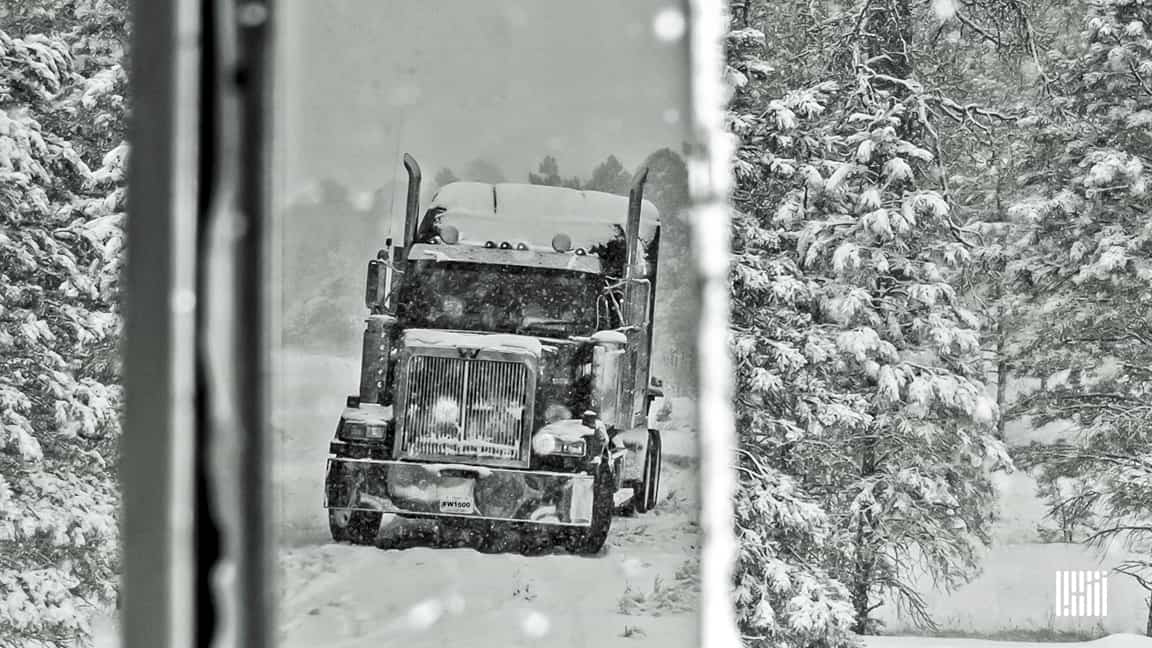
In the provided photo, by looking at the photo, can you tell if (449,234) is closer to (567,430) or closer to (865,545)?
(567,430)

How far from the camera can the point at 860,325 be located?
19.5ft

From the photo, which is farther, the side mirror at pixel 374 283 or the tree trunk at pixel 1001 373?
the tree trunk at pixel 1001 373

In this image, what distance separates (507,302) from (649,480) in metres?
1.41

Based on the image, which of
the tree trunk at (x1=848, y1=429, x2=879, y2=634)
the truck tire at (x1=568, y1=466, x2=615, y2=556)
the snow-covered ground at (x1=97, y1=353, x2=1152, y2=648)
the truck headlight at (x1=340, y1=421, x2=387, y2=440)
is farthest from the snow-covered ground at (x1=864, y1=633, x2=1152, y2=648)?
the truck headlight at (x1=340, y1=421, x2=387, y2=440)

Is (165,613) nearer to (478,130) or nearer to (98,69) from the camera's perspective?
(478,130)

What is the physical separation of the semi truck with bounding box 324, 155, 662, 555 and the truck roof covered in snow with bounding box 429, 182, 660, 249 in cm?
1

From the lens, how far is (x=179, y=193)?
0.58 m

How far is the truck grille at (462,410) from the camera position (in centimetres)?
441

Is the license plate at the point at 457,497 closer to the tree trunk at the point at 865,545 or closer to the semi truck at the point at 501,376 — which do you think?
the semi truck at the point at 501,376

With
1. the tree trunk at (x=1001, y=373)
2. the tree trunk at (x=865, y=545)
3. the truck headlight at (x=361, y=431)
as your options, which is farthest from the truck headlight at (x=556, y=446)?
the tree trunk at (x=1001, y=373)

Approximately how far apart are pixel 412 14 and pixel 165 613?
471cm

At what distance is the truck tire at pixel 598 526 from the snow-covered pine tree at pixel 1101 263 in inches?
133
